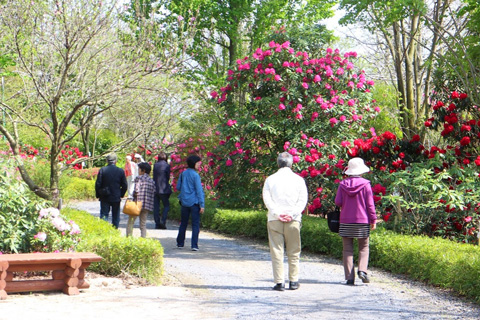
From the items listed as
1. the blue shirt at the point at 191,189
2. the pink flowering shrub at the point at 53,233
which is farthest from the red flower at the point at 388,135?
the pink flowering shrub at the point at 53,233

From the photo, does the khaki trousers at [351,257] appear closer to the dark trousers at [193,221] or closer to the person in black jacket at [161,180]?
the dark trousers at [193,221]

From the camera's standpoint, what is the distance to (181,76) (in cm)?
2045

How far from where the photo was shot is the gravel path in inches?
242

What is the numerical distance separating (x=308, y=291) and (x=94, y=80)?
4.33 m

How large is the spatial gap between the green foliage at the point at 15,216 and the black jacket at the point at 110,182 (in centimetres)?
417

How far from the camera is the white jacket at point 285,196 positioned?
755 centimetres

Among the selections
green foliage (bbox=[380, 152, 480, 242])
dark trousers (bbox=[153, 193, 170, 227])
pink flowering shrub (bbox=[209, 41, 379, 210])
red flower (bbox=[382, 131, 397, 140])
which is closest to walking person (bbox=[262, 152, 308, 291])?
green foliage (bbox=[380, 152, 480, 242])

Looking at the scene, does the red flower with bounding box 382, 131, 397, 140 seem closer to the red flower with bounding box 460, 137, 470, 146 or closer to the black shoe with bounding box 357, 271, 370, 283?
the red flower with bounding box 460, 137, 470, 146

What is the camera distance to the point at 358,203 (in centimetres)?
814

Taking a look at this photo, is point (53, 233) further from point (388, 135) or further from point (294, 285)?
point (388, 135)

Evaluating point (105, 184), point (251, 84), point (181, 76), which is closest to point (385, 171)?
point (251, 84)

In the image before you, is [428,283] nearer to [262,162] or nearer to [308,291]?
[308,291]

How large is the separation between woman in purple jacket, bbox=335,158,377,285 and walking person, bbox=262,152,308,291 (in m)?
0.84

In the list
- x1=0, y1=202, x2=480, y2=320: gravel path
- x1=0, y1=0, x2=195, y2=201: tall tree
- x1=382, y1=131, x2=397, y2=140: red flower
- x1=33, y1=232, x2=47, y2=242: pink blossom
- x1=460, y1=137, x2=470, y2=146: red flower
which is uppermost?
x1=0, y1=0, x2=195, y2=201: tall tree
